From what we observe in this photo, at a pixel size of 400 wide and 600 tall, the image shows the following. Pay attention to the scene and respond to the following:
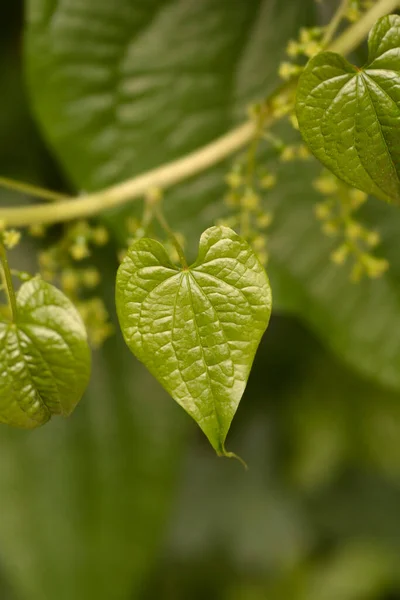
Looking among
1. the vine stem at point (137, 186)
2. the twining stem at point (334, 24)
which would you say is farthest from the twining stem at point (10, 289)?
the twining stem at point (334, 24)

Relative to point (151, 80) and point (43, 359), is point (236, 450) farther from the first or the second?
point (43, 359)

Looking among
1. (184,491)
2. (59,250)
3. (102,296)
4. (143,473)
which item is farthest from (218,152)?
(184,491)

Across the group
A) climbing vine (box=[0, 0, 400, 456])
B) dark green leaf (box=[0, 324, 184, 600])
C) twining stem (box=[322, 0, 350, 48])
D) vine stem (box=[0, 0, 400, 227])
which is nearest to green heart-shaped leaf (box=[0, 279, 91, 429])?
climbing vine (box=[0, 0, 400, 456])

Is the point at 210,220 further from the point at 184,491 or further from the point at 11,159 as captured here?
the point at 184,491

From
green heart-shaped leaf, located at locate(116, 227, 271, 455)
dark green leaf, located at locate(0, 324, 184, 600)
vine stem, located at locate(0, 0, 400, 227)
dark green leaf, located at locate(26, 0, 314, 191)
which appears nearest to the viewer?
green heart-shaped leaf, located at locate(116, 227, 271, 455)

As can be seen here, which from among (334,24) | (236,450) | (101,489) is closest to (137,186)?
(334,24)

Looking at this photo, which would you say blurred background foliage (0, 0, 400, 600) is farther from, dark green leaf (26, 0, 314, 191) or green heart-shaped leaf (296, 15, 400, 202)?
green heart-shaped leaf (296, 15, 400, 202)
